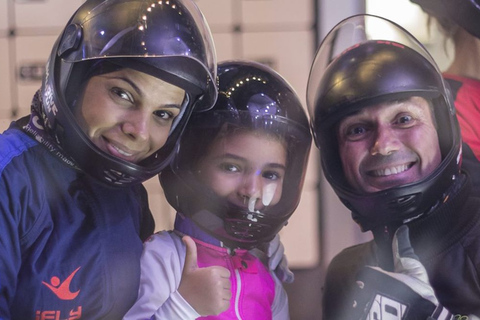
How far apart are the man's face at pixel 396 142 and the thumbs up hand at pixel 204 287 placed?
34 centimetres

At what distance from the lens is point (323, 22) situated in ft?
3.98

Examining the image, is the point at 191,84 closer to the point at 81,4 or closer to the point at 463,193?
the point at 81,4

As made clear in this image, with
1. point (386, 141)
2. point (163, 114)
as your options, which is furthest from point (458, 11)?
point (163, 114)

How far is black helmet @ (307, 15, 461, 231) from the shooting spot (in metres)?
1.13

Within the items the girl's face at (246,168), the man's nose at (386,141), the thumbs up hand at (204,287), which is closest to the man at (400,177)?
the man's nose at (386,141)

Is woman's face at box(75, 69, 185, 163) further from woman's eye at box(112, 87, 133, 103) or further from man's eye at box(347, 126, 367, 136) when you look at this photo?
man's eye at box(347, 126, 367, 136)

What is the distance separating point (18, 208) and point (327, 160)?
0.59 m

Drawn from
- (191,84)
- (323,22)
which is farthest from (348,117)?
(191,84)

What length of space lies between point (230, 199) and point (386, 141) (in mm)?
→ 318

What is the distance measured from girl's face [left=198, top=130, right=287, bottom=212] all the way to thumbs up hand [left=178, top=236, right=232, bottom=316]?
141 millimetres

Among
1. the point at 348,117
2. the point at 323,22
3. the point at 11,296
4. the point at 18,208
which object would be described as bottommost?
the point at 11,296

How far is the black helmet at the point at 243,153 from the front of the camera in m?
1.17

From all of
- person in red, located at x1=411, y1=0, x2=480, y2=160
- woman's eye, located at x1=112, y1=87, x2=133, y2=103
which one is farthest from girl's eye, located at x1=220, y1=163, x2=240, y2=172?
person in red, located at x1=411, y1=0, x2=480, y2=160

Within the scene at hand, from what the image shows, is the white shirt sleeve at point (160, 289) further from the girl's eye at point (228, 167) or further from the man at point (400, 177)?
the man at point (400, 177)
